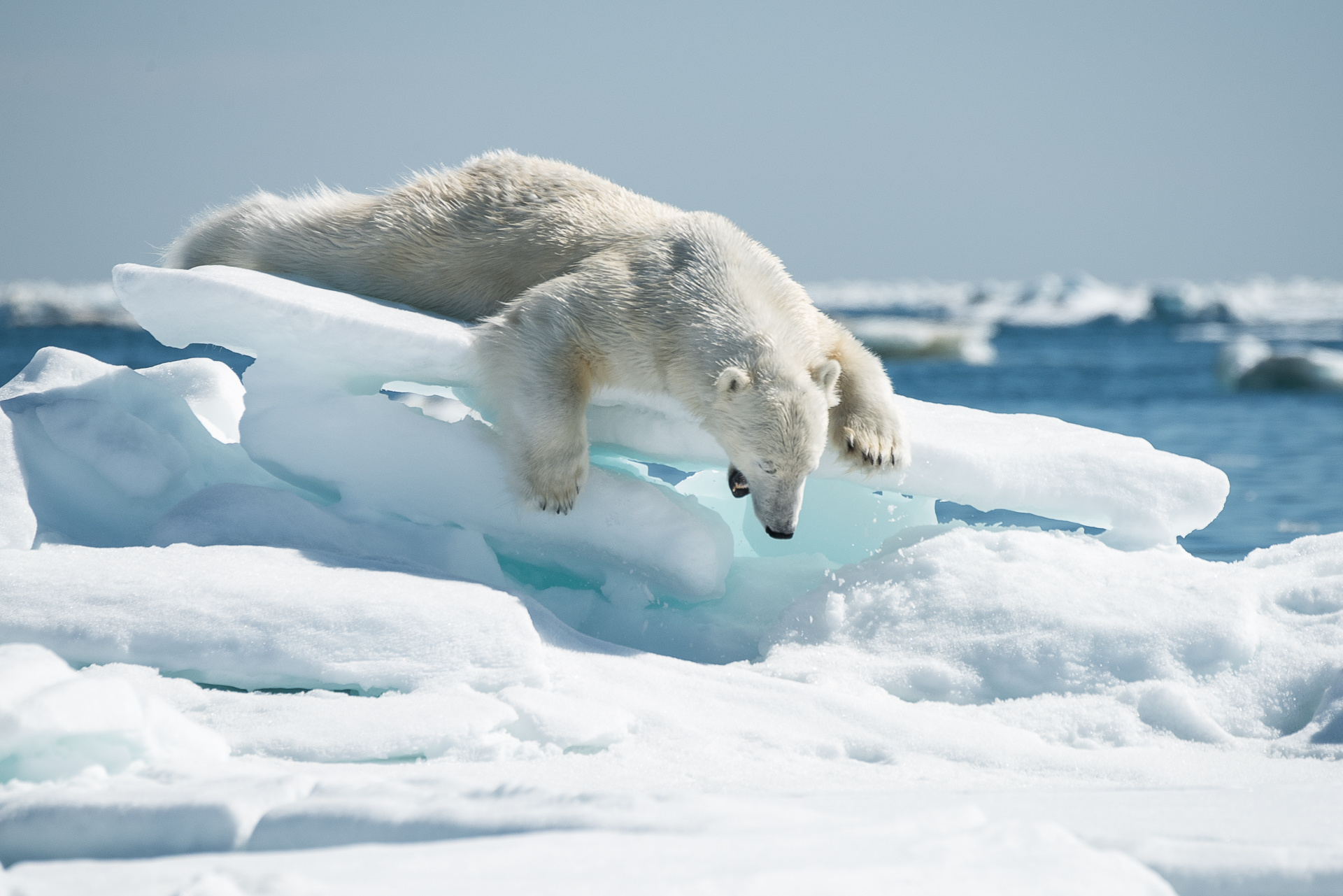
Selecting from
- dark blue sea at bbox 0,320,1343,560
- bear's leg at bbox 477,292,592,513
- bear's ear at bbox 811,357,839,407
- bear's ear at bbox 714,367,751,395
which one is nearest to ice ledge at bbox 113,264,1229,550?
bear's leg at bbox 477,292,592,513

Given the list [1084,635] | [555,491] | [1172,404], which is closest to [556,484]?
[555,491]

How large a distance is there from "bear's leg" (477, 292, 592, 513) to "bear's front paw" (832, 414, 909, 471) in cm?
86

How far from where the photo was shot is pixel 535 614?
3381mm

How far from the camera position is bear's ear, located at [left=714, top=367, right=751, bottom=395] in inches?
140

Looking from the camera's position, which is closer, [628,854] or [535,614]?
[628,854]

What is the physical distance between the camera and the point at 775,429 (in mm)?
3619

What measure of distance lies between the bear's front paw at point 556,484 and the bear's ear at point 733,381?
1.70ft

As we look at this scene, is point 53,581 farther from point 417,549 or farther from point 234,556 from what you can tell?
point 417,549

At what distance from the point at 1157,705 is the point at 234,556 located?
100 inches

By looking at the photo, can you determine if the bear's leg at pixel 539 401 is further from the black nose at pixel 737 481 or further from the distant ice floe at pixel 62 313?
the distant ice floe at pixel 62 313

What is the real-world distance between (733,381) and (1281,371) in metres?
21.3

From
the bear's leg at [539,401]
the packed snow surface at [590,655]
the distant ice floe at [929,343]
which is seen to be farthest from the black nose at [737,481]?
the distant ice floe at [929,343]

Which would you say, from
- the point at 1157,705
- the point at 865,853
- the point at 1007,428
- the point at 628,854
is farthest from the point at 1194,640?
the point at 628,854

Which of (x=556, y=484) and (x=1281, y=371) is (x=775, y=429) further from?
(x=1281, y=371)
